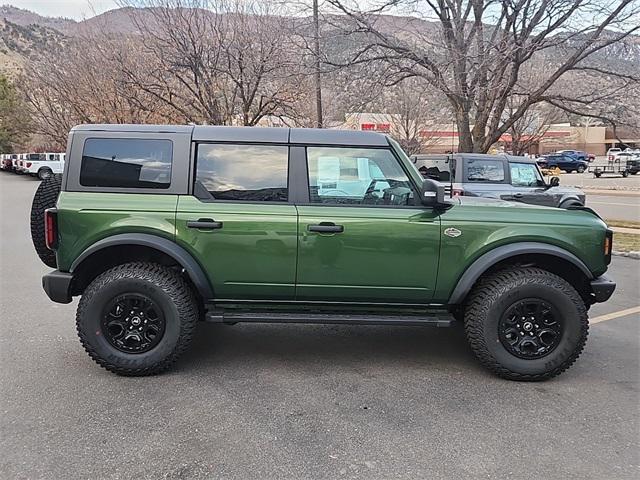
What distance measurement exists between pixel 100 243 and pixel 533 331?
347 centimetres

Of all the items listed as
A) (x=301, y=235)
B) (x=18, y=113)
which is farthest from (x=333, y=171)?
(x=18, y=113)

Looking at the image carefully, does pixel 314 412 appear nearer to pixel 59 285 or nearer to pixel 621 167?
pixel 59 285

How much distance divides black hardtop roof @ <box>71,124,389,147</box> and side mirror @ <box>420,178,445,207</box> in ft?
1.60

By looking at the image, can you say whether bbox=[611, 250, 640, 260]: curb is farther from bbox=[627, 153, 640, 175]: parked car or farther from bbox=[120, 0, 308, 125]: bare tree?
bbox=[627, 153, 640, 175]: parked car

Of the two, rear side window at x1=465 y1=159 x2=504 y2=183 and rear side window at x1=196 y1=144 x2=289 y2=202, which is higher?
rear side window at x1=465 y1=159 x2=504 y2=183

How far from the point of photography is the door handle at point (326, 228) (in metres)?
4.03

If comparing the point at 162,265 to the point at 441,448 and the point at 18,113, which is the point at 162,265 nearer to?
the point at 441,448

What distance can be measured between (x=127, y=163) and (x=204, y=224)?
2.72ft

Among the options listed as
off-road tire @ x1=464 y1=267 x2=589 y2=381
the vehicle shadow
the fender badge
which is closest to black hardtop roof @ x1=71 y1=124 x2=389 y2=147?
the fender badge

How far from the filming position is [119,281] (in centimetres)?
402

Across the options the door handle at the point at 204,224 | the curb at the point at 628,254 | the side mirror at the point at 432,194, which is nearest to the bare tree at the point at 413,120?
the curb at the point at 628,254

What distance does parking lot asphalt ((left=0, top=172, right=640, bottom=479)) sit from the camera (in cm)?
294

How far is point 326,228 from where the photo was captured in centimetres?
403

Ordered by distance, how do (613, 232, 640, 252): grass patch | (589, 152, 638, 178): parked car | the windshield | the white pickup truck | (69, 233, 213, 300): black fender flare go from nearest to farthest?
1. (69, 233, 213, 300): black fender flare
2. (613, 232, 640, 252): grass patch
3. the windshield
4. the white pickup truck
5. (589, 152, 638, 178): parked car
